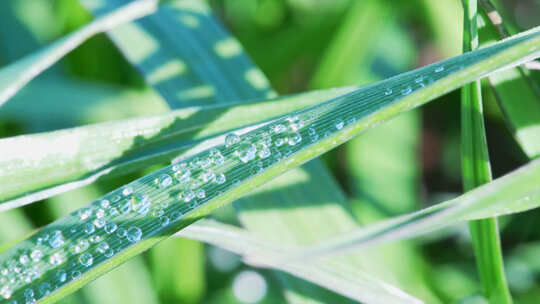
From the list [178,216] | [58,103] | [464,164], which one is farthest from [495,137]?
[178,216]

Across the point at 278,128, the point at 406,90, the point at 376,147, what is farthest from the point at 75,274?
the point at 376,147

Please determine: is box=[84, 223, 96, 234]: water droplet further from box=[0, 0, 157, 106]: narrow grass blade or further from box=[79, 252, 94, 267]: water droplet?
box=[0, 0, 157, 106]: narrow grass blade

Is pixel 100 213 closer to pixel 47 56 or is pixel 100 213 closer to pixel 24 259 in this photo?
pixel 24 259

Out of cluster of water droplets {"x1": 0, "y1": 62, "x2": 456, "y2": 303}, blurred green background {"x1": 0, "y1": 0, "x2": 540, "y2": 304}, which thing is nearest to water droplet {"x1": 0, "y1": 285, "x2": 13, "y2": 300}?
cluster of water droplets {"x1": 0, "y1": 62, "x2": 456, "y2": 303}

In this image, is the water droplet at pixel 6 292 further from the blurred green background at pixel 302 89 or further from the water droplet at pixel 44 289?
the blurred green background at pixel 302 89

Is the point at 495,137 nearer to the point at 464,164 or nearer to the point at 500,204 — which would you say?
the point at 464,164

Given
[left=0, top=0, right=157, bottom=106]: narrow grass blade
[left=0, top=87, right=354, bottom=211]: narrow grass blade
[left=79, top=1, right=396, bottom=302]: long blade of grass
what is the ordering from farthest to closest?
[left=79, top=1, right=396, bottom=302]: long blade of grass → [left=0, top=0, right=157, bottom=106]: narrow grass blade → [left=0, top=87, right=354, bottom=211]: narrow grass blade
